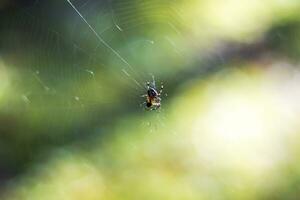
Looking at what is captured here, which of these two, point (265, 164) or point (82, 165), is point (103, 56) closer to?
point (82, 165)

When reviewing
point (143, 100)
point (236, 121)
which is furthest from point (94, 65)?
point (236, 121)

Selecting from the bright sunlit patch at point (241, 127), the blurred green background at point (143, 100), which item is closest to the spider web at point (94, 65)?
the blurred green background at point (143, 100)

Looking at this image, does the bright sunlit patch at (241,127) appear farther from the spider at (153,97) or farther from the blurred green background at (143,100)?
the spider at (153,97)

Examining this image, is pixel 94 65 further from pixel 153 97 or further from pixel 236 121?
pixel 236 121

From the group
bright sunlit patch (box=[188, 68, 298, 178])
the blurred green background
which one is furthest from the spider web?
bright sunlit patch (box=[188, 68, 298, 178])

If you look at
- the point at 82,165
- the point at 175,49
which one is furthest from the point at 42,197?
the point at 175,49

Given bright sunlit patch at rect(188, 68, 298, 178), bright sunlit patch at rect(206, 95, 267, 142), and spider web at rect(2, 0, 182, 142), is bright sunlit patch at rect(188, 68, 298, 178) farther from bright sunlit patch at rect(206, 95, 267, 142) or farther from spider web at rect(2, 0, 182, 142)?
spider web at rect(2, 0, 182, 142)
